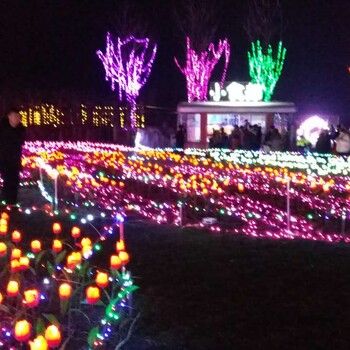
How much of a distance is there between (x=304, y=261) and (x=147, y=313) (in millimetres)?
2548

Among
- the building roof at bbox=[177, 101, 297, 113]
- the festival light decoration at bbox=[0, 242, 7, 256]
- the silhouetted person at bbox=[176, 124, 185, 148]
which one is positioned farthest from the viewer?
the building roof at bbox=[177, 101, 297, 113]

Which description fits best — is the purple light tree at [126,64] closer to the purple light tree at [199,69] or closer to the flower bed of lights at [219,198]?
the purple light tree at [199,69]

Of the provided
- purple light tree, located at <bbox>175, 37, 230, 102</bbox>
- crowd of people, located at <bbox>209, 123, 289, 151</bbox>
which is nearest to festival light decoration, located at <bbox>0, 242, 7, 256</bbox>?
crowd of people, located at <bbox>209, 123, 289, 151</bbox>

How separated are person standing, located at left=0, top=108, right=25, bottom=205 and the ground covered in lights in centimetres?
175

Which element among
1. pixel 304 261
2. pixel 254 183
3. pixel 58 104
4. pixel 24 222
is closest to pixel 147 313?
pixel 304 261

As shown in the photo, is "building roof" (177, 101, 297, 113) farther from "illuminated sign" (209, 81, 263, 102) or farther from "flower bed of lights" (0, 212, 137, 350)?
"flower bed of lights" (0, 212, 137, 350)

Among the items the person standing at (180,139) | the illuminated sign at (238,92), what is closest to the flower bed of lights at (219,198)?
the person standing at (180,139)

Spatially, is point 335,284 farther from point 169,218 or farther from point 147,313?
point 169,218

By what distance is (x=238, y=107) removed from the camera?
27312 mm

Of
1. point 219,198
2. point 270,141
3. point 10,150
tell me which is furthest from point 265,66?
point 10,150

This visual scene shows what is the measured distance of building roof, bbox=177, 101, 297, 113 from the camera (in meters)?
27.0

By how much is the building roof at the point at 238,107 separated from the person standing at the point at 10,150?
16.7 meters

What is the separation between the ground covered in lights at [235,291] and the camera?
518 cm

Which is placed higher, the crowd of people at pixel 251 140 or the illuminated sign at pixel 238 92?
the illuminated sign at pixel 238 92
